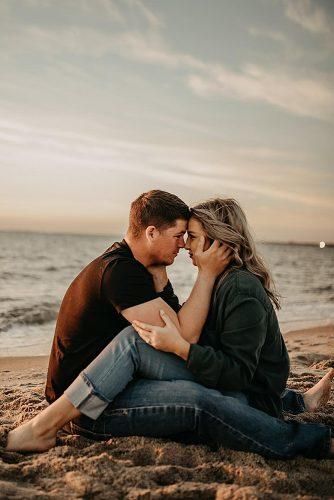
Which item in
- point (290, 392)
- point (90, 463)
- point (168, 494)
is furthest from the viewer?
point (290, 392)

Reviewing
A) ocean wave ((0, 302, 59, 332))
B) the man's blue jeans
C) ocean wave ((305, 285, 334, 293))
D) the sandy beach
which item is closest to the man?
the man's blue jeans

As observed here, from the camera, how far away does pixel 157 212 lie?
13.4 feet

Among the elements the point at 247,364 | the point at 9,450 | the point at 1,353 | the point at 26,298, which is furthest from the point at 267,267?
the point at 26,298

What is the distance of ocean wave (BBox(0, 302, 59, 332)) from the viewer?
10660 millimetres

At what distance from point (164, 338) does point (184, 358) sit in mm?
208

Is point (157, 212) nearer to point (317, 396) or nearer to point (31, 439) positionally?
point (31, 439)

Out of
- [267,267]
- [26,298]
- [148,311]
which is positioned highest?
[267,267]

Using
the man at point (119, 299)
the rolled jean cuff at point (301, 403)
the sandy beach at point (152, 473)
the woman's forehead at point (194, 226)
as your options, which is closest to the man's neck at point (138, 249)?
the man at point (119, 299)

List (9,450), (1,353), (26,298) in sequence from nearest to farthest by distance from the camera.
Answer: (9,450) → (1,353) → (26,298)

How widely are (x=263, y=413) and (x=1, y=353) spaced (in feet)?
18.3

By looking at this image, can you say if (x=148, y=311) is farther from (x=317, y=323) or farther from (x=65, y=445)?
(x=317, y=323)

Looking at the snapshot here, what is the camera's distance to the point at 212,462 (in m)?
3.19

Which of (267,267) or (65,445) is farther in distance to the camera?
(267,267)

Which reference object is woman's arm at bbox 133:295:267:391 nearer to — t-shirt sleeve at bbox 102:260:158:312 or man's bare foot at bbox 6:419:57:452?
t-shirt sleeve at bbox 102:260:158:312
